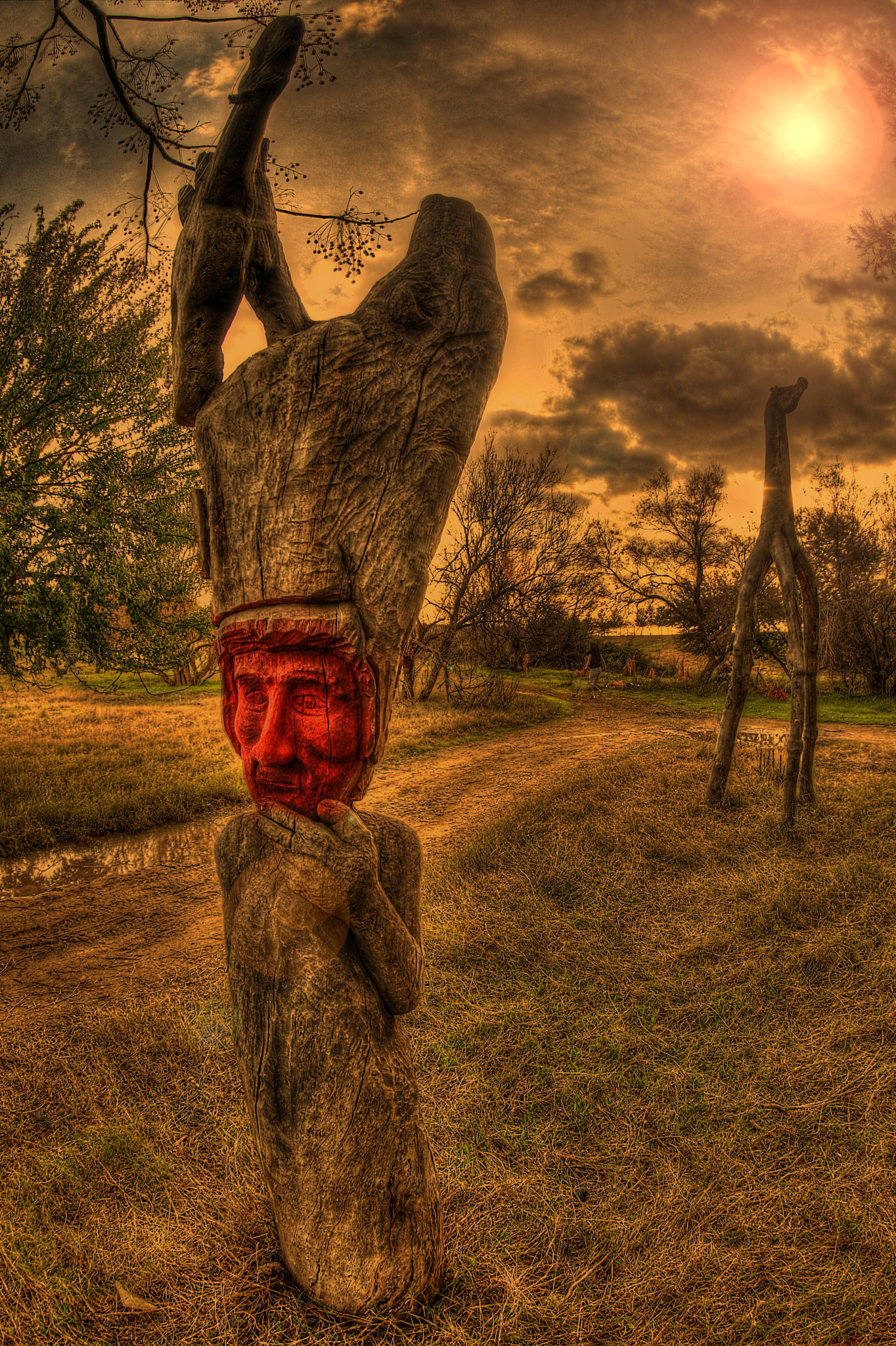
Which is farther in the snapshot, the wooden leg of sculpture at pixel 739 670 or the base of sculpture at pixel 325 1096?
the wooden leg of sculpture at pixel 739 670

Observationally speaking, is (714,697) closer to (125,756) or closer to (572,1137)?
(125,756)

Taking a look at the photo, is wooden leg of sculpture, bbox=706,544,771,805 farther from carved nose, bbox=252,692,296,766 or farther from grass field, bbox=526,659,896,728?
grass field, bbox=526,659,896,728

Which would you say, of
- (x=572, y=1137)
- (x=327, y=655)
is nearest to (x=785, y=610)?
(x=572, y=1137)

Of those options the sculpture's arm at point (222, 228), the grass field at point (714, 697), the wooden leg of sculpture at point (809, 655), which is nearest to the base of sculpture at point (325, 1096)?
the sculpture's arm at point (222, 228)

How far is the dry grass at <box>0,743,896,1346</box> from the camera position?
6.94ft

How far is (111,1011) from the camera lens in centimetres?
436

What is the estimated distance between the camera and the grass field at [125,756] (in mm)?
8430

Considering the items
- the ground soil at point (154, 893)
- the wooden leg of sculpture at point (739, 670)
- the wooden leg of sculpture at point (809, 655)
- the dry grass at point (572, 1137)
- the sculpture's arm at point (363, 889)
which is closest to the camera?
the sculpture's arm at point (363, 889)

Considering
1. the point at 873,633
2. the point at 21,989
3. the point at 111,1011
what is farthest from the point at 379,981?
the point at 873,633

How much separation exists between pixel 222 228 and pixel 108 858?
733cm

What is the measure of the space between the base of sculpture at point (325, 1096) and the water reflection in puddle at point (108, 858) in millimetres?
5476

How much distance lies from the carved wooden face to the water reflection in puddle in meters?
5.65

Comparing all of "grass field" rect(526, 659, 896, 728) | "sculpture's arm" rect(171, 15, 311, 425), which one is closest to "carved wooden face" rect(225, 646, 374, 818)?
"sculpture's arm" rect(171, 15, 311, 425)

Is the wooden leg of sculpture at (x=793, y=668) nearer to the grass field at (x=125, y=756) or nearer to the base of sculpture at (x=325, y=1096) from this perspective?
the grass field at (x=125, y=756)
